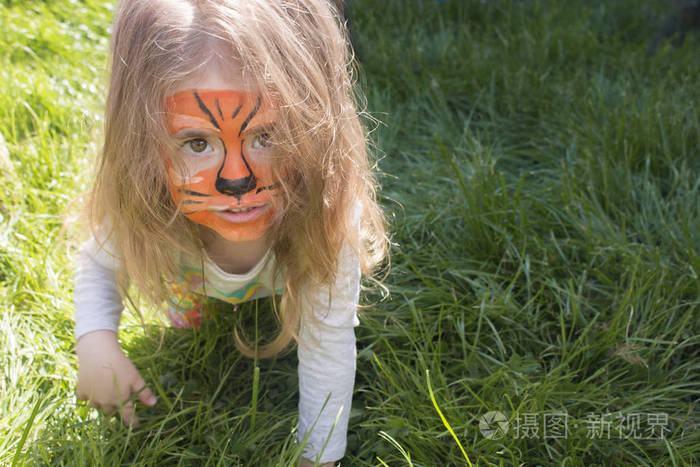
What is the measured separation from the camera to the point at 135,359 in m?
1.73

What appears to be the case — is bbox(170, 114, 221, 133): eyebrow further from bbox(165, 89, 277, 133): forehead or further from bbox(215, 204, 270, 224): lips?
bbox(215, 204, 270, 224): lips

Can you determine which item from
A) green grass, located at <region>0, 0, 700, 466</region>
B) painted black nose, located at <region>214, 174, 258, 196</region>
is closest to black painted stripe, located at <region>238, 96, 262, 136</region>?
painted black nose, located at <region>214, 174, 258, 196</region>

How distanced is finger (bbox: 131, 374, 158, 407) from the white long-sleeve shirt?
0.16 m

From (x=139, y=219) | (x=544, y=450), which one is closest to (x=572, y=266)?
(x=544, y=450)

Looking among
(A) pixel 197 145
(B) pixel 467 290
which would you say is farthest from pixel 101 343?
(B) pixel 467 290

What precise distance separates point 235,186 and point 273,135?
0.13 meters

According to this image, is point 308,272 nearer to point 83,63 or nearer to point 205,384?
point 205,384

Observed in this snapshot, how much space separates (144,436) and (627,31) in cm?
320

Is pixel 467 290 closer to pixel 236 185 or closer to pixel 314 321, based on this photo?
pixel 314 321

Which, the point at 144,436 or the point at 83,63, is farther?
the point at 83,63

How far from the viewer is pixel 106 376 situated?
1489mm

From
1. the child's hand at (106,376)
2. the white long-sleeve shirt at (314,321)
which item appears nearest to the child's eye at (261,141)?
the white long-sleeve shirt at (314,321)

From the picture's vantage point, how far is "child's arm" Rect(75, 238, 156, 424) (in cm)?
149

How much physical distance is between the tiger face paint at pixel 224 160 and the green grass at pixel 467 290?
1.54 feet
